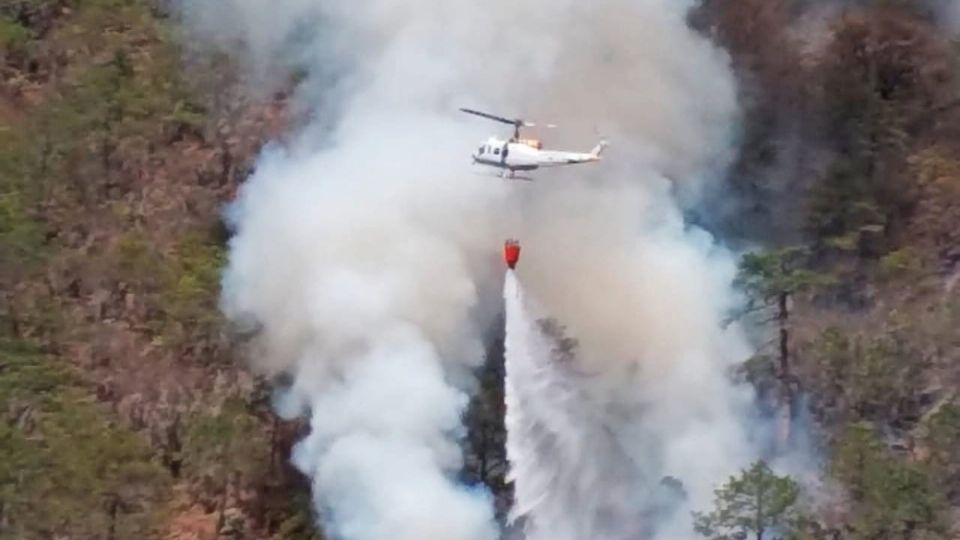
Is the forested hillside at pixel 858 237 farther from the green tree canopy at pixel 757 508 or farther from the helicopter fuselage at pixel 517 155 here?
the helicopter fuselage at pixel 517 155

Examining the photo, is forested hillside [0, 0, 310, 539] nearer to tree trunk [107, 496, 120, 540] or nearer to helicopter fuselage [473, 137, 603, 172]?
tree trunk [107, 496, 120, 540]

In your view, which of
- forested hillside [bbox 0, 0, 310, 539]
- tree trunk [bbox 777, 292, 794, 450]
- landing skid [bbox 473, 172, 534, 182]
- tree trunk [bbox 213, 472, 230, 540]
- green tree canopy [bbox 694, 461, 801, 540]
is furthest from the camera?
landing skid [bbox 473, 172, 534, 182]

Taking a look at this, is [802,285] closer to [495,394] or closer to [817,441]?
[817,441]

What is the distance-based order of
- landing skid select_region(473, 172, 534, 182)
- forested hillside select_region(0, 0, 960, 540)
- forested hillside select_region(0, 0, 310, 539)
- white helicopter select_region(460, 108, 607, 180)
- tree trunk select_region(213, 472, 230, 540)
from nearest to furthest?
forested hillside select_region(0, 0, 960, 540)
forested hillside select_region(0, 0, 310, 539)
tree trunk select_region(213, 472, 230, 540)
white helicopter select_region(460, 108, 607, 180)
landing skid select_region(473, 172, 534, 182)

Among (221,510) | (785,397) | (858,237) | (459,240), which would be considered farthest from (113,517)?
(858,237)

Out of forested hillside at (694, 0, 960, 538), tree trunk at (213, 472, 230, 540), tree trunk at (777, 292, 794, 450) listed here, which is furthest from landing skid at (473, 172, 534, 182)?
tree trunk at (213, 472, 230, 540)

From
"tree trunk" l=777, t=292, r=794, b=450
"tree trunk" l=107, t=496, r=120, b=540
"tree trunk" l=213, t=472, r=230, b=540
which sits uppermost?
"tree trunk" l=777, t=292, r=794, b=450

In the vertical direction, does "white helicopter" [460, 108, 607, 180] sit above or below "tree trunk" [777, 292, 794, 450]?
above
